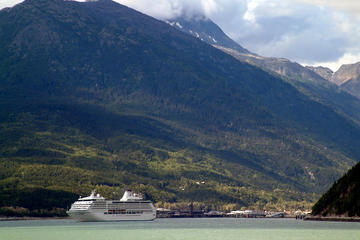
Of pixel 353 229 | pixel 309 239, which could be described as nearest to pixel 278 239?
pixel 309 239

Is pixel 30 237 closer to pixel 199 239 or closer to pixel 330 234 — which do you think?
pixel 199 239

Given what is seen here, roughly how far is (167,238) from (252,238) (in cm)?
2036

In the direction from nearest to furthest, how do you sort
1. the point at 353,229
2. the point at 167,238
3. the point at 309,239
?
1. the point at 309,239
2. the point at 167,238
3. the point at 353,229

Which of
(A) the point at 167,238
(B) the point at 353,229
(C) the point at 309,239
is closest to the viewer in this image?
(C) the point at 309,239

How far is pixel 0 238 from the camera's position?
600 ft

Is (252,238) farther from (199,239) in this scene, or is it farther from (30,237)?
(30,237)

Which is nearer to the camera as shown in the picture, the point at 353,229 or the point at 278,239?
the point at 278,239

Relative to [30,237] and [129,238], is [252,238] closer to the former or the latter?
[129,238]

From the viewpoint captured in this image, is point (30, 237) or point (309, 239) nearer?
point (309, 239)

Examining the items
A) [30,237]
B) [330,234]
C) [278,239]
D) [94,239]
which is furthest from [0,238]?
[330,234]

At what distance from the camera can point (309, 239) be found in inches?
6521

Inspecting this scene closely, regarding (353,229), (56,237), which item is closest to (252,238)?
(353,229)

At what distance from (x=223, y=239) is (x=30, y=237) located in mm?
50421

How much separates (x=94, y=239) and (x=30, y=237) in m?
19.9
